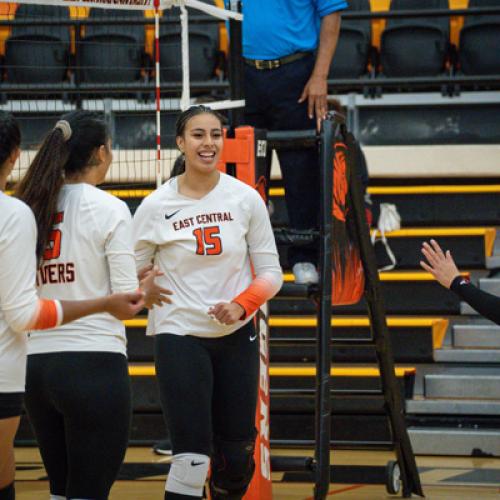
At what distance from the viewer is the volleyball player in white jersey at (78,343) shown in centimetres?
311

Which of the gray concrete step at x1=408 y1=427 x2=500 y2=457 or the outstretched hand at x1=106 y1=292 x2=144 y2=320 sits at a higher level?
the outstretched hand at x1=106 y1=292 x2=144 y2=320

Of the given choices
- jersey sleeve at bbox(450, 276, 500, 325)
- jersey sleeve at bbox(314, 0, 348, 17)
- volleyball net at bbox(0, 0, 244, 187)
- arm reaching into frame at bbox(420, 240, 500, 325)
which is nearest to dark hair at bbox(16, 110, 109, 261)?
arm reaching into frame at bbox(420, 240, 500, 325)

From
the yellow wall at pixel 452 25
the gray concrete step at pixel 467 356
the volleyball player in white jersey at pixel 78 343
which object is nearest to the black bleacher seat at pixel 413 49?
the yellow wall at pixel 452 25

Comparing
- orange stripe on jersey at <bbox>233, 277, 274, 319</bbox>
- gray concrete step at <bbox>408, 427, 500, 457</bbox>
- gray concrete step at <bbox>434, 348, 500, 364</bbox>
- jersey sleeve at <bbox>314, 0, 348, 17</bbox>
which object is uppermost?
jersey sleeve at <bbox>314, 0, 348, 17</bbox>

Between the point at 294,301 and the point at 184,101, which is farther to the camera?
the point at 294,301

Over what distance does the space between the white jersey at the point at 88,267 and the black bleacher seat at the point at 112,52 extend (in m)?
6.26

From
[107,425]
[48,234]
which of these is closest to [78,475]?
[107,425]

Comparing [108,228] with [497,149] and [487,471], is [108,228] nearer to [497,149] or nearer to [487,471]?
[487,471]

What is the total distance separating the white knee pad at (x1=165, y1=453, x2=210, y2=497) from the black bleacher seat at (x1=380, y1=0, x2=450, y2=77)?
5.97 metres

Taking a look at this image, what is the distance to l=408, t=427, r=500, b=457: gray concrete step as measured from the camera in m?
6.28

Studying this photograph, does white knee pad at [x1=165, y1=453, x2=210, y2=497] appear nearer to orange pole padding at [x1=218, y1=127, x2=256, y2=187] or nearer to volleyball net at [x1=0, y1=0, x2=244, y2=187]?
orange pole padding at [x1=218, y1=127, x2=256, y2=187]

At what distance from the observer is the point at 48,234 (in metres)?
3.20

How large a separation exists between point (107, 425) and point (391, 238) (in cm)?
493

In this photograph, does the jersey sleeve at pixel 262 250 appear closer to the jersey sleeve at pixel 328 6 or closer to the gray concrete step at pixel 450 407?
the jersey sleeve at pixel 328 6
